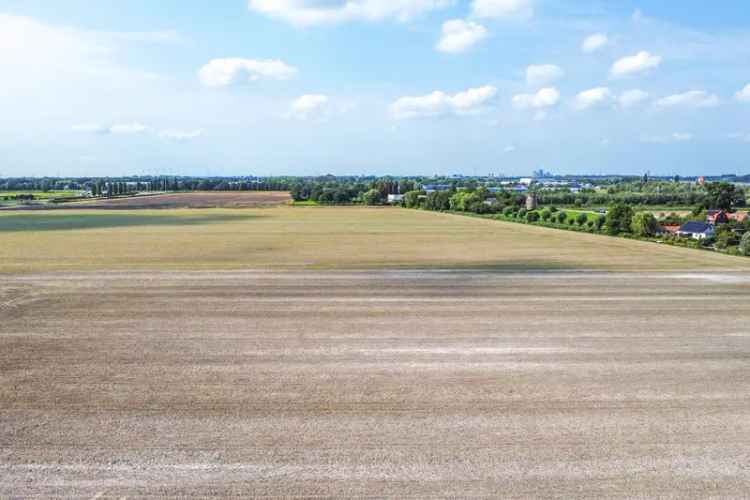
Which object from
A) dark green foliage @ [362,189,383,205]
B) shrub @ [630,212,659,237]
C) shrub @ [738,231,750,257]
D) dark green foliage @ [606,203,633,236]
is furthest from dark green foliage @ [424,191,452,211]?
shrub @ [738,231,750,257]

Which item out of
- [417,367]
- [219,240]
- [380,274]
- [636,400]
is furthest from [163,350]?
[219,240]

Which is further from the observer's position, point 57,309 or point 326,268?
point 326,268

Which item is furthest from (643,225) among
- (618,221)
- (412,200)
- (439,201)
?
(412,200)

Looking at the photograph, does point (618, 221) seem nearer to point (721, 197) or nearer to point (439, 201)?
point (721, 197)

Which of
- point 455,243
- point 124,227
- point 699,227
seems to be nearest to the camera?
point 455,243

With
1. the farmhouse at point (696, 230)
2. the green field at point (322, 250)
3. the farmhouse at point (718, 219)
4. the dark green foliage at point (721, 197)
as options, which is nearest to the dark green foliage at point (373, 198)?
the dark green foliage at point (721, 197)

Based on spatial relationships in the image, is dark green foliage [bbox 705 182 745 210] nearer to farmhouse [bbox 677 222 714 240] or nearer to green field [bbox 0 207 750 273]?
farmhouse [bbox 677 222 714 240]

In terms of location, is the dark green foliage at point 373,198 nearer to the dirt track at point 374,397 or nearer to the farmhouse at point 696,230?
the farmhouse at point 696,230

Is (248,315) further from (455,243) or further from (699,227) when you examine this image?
(699,227)

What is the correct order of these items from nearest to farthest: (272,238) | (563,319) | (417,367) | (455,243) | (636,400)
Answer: (636,400), (417,367), (563,319), (455,243), (272,238)
